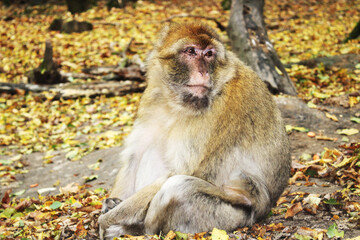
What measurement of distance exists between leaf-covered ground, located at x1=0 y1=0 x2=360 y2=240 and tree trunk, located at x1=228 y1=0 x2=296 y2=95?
0.53 m

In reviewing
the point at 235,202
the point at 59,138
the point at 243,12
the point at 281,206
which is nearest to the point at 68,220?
the point at 235,202

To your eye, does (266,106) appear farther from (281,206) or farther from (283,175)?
(281,206)

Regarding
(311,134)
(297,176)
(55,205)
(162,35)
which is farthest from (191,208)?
(311,134)

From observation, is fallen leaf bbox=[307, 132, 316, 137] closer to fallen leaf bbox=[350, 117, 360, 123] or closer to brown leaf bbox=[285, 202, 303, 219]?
fallen leaf bbox=[350, 117, 360, 123]

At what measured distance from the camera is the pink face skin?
3.22m

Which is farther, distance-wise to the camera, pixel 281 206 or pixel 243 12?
pixel 243 12

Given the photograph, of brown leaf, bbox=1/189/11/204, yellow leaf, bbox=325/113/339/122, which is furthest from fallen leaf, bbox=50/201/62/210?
yellow leaf, bbox=325/113/339/122

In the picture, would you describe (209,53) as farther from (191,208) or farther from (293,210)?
(293,210)

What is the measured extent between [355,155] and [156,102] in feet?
7.76

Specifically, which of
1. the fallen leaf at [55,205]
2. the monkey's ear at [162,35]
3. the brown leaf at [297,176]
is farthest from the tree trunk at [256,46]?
the fallen leaf at [55,205]

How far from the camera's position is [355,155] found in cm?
440

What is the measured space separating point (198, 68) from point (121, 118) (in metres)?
4.85

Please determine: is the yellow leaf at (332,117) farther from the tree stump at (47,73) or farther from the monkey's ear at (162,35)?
the tree stump at (47,73)

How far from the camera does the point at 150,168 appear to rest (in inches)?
146
